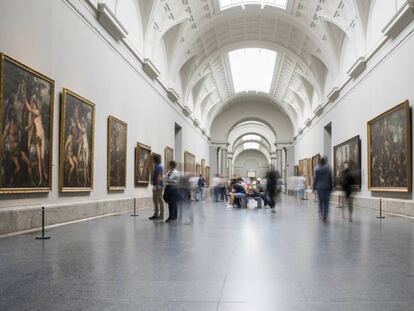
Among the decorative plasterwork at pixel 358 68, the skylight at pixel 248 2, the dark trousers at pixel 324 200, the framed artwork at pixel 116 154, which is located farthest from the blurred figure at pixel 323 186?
the skylight at pixel 248 2

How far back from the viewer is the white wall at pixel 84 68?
873 cm

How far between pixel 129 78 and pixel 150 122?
3.80 m

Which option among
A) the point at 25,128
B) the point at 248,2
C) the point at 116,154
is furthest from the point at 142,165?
the point at 248,2

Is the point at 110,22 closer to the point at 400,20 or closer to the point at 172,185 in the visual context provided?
the point at 172,185

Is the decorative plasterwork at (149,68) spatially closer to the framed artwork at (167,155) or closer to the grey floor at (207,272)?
the framed artwork at (167,155)

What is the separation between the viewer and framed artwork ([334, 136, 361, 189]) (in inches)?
743

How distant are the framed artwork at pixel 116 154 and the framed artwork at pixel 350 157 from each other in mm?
7848

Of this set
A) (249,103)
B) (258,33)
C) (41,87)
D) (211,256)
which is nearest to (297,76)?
(258,33)

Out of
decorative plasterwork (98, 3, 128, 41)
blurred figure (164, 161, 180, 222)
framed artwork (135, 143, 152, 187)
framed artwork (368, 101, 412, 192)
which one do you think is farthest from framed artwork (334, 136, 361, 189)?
decorative plasterwork (98, 3, 128, 41)

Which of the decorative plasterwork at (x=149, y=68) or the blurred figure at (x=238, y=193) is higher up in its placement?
the decorative plasterwork at (x=149, y=68)

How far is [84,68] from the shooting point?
12.1m

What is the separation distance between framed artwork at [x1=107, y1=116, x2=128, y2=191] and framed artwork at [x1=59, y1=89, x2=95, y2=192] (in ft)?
5.41

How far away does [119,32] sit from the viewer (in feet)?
47.2

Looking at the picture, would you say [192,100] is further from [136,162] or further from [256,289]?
[256,289]
